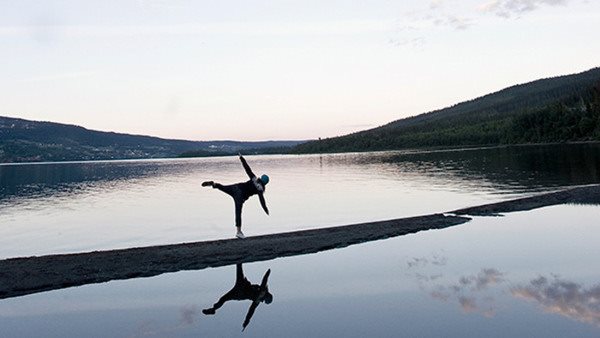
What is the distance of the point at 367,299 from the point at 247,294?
301cm

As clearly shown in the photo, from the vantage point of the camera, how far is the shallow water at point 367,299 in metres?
11.0

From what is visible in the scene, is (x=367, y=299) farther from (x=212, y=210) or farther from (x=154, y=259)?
(x=212, y=210)

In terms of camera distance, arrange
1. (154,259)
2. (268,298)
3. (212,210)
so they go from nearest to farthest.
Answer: (268,298) < (154,259) < (212,210)

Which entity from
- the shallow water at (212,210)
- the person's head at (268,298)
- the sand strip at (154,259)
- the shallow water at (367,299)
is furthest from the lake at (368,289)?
the sand strip at (154,259)

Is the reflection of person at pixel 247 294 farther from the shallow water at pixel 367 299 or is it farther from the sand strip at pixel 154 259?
the sand strip at pixel 154 259

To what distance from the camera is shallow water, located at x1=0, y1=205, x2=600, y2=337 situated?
11031mm

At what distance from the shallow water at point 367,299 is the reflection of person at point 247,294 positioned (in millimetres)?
184

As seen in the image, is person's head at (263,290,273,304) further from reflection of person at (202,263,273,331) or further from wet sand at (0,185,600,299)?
wet sand at (0,185,600,299)

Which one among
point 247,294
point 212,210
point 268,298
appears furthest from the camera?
point 212,210

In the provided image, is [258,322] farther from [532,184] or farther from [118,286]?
[532,184]

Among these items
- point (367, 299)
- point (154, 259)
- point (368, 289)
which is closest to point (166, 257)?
point (154, 259)

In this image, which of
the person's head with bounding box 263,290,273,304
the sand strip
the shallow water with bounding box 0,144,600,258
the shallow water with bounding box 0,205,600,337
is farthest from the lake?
the sand strip

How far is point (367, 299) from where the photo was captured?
13.2 m

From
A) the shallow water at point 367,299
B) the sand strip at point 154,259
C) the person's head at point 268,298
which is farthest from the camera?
the sand strip at point 154,259
